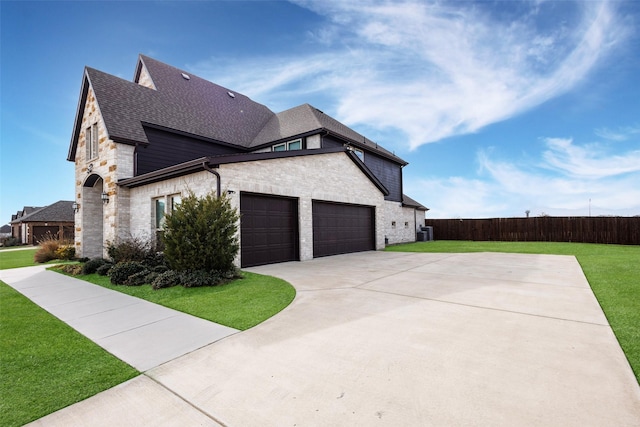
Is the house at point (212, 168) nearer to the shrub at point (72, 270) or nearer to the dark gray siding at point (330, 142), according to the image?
the dark gray siding at point (330, 142)

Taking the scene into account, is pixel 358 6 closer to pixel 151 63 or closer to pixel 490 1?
pixel 490 1

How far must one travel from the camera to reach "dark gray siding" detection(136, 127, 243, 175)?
13156 mm

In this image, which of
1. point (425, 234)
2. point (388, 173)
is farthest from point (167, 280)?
point (425, 234)

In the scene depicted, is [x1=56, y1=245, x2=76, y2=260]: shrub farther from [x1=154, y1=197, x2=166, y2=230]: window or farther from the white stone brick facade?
[x1=154, y1=197, x2=166, y2=230]: window

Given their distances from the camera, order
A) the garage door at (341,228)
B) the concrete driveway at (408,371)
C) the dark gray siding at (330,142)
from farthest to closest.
A: the dark gray siding at (330,142)
the garage door at (341,228)
the concrete driveway at (408,371)

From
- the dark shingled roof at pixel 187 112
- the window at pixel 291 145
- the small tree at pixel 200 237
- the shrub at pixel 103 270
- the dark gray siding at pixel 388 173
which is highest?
the dark shingled roof at pixel 187 112

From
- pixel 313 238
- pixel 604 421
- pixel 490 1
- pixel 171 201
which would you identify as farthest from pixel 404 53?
pixel 604 421

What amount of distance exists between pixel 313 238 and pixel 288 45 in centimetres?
946

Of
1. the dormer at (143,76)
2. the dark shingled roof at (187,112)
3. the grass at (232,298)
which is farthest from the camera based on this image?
the dormer at (143,76)

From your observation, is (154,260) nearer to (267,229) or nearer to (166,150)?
(267,229)

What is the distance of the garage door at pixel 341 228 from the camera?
12.8m

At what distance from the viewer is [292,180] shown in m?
11.3

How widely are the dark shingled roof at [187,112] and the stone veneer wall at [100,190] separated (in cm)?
72

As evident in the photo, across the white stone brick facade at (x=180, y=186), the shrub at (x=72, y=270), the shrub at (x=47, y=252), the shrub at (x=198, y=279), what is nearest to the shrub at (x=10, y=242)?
the shrub at (x=47, y=252)
